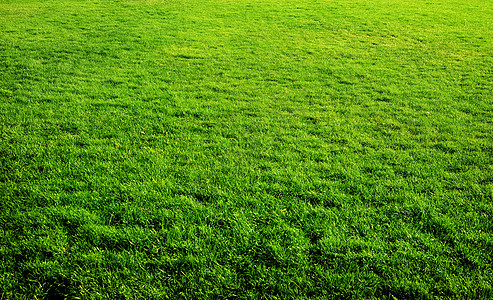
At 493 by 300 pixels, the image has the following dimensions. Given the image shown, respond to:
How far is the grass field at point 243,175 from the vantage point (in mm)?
2764

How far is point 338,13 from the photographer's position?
16.5m

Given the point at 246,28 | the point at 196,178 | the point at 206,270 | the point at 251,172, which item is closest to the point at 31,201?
the point at 196,178

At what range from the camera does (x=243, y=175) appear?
13.7 feet

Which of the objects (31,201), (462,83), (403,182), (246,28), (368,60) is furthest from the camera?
(246,28)

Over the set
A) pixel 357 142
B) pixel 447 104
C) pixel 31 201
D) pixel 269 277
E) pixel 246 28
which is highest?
pixel 246 28

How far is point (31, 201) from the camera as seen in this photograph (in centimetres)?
354

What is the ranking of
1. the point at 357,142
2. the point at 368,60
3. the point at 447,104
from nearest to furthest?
the point at 357,142 < the point at 447,104 < the point at 368,60

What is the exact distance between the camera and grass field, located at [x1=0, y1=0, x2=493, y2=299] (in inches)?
109

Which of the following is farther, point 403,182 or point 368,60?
point 368,60

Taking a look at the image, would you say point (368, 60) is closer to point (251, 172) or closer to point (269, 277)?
point (251, 172)

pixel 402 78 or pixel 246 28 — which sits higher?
pixel 246 28

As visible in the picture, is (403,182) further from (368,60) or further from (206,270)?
(368,60)

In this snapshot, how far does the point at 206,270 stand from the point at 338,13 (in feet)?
57.4

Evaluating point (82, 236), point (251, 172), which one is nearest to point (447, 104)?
point (251, 172)
